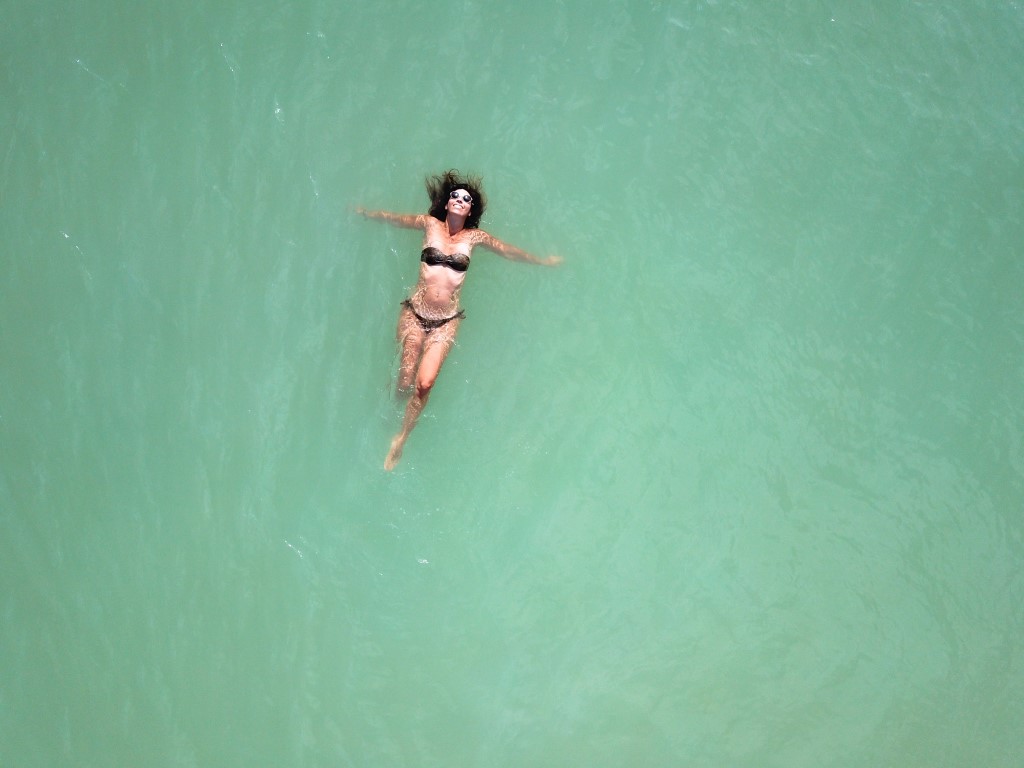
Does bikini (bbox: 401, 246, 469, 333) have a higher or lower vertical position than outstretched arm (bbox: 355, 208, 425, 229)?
lower

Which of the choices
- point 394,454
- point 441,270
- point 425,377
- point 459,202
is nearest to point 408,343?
point 425,377

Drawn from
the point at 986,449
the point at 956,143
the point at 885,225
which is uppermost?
the point at 956,143

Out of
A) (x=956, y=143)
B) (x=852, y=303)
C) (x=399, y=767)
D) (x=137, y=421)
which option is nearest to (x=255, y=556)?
(x=137, y=421)

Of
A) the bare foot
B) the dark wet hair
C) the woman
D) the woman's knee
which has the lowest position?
the bare foot

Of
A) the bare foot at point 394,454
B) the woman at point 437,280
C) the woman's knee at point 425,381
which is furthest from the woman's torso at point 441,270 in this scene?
the bare foot at point 394,454

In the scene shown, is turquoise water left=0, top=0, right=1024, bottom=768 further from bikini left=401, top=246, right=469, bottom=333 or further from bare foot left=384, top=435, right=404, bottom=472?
bikini left=401, top=246, right=469, bottom=333

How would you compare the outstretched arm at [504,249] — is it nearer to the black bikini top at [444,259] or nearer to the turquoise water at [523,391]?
the black bikini top at [444,259]

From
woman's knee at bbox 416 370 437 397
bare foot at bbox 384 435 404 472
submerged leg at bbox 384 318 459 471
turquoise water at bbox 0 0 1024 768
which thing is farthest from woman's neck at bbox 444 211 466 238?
bare foot at bbox 384 435 404 472

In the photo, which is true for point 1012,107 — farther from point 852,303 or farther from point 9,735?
point 9,735
